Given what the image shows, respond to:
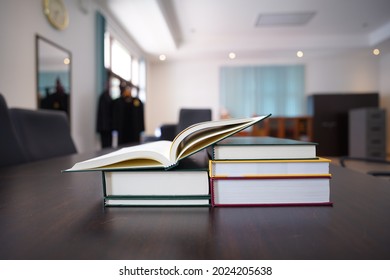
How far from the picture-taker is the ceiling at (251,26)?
3.62m

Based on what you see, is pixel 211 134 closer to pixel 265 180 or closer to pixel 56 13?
pixel 265 180

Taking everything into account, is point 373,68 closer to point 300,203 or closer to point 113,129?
point 113,129

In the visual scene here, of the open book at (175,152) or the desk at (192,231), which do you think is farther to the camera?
the open book at (175,152)

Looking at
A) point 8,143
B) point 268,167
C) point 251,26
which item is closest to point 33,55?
point 8,143

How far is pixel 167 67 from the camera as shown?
6.12 meters

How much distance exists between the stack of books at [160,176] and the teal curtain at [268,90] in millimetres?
5661

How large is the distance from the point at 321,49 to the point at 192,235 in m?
5.79

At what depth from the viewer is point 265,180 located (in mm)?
340

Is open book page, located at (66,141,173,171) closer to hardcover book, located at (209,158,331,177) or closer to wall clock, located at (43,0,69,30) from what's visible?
hardcover book, located at (209,158,331,177)

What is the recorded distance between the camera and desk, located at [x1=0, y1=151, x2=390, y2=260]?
0.22m

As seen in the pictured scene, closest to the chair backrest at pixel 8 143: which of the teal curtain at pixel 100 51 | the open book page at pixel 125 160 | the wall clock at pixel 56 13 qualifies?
the open book page at pixel 125 160

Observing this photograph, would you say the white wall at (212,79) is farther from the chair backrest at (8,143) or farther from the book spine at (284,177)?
the book spine at (284,177)

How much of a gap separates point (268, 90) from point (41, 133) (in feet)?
17.4
